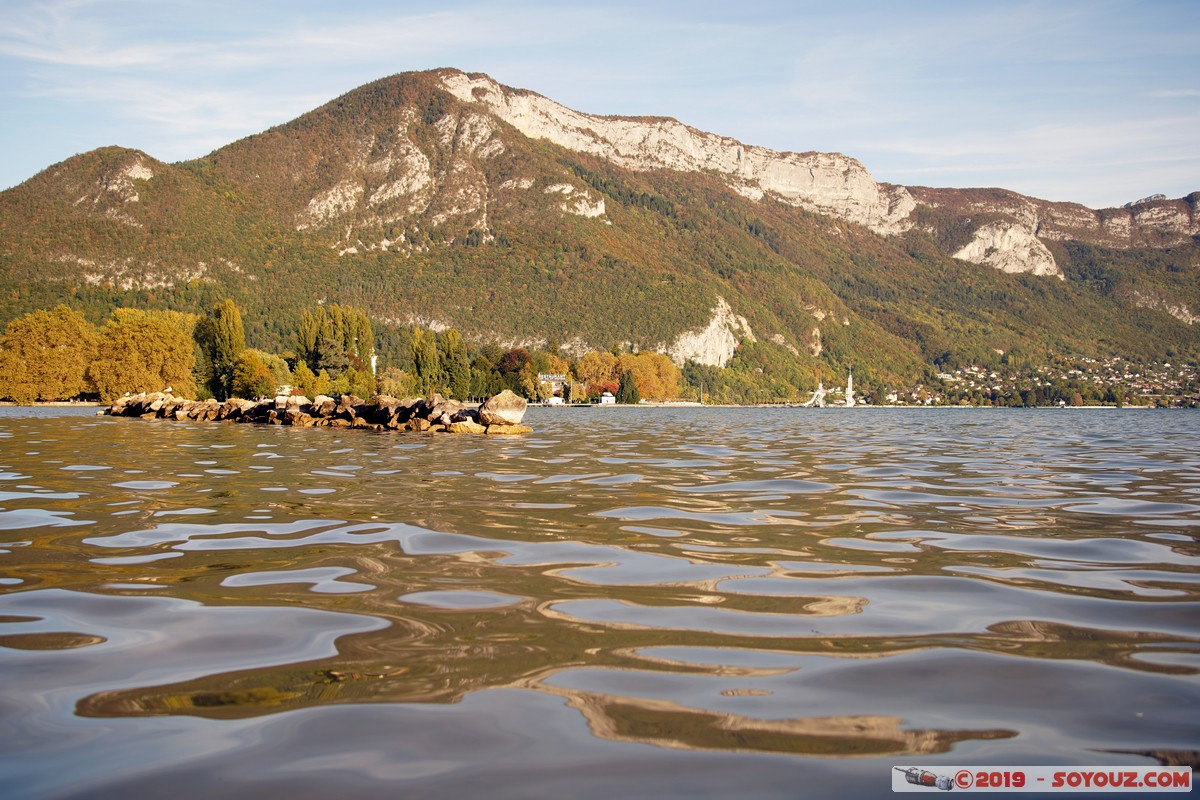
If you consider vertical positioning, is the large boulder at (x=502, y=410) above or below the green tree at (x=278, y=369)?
below

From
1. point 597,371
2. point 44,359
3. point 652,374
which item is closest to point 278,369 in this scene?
point 44,359

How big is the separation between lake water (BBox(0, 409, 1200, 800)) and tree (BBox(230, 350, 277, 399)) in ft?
248

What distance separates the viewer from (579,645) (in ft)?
15.3

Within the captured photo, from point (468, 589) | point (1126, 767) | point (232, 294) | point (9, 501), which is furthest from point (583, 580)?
point (232, 294)

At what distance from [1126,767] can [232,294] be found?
193m

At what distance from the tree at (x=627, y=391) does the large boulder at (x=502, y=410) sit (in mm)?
118848

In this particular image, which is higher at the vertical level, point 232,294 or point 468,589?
point 232,294

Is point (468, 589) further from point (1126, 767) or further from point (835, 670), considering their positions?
point (1126, 767)

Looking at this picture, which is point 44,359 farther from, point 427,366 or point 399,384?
point 427,366

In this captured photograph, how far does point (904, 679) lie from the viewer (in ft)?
13.5

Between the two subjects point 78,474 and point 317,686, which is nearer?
point 317,686

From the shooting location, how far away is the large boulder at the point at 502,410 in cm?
3381

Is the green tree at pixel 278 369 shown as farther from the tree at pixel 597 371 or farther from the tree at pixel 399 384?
the tree at pixel 597 371

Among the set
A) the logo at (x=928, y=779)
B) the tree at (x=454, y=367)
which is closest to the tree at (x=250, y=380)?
the tree at (x=454, y=367)
